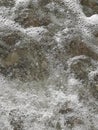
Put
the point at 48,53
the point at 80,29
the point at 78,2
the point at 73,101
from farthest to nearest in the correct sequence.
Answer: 1. the point at 78,2
2. the point at 80,29
3. the point at 48,53
4. the point at 73,101

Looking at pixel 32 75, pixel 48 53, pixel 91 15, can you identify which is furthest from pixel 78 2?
pixel 32 75

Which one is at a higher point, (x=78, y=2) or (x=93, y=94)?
(x=78, y=2)

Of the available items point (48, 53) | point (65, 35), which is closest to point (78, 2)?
point (65, 35)

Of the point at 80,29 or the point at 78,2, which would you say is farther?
the point at 78,2

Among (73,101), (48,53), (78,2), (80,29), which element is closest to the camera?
(73,101)

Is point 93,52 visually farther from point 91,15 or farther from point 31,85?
point 31,85

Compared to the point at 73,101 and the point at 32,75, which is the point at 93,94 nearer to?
the point at 73,101
